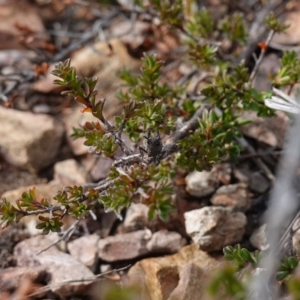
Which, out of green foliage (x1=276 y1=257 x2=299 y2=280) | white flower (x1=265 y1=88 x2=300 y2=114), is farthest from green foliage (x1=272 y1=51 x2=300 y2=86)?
green foliage (x1=276 y1=257 x2=299 y2=280)

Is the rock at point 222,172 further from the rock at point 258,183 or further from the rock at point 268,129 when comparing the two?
the rock at point 268,129

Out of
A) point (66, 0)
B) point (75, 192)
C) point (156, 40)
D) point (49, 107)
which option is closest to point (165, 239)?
point (75, 192)

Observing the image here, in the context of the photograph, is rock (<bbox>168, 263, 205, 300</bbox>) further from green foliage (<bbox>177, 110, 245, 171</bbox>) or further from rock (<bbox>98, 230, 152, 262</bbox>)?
green foliage (<bbox>177, 110, 245, 171</bbox>)

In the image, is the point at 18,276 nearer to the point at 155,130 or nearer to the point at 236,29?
the point at 155,130

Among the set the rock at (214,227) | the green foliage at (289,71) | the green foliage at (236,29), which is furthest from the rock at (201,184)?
the green foliage at (236,29)

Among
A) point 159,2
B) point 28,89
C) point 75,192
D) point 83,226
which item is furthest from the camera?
point 28,89

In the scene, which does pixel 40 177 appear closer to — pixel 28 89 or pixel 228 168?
pixel 28 89
